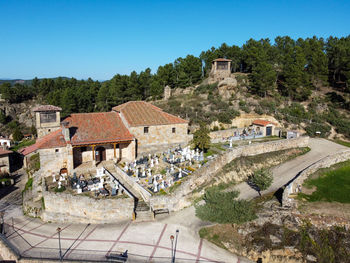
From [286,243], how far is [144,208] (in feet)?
35.1

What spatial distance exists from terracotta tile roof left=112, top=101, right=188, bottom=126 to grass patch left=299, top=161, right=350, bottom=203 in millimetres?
15940

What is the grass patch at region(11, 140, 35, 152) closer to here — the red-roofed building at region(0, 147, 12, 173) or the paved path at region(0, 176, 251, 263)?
the red-roofed building at region(0, 147, 12, 173)

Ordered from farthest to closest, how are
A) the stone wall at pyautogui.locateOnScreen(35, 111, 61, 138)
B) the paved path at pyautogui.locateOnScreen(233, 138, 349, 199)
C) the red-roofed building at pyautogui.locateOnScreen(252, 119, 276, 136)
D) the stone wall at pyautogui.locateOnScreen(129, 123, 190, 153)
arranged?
the red-roofed building at pyautogui.locateOnScreen(252, 119, 276, 136)
the stone wall at pyautogui.locateOnScreen(129, 123, 190, 153)
the stone wall at pyautogui.locateOnScreen(35, 111, 61, 138)
the paved path at pyautogui.locateOnScreen(233, 138, 349, 199)

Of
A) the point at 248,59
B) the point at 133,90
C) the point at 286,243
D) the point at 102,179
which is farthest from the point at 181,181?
the point at 248,59

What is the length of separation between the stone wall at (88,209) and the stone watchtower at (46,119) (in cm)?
1085

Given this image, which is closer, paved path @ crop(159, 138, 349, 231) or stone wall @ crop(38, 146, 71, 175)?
paved path @ crop(159, 138, 349, 231)

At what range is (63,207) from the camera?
21219 millimetres

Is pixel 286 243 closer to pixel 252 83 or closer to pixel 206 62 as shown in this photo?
pixel 252 83

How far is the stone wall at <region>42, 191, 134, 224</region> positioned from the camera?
66.3 ft

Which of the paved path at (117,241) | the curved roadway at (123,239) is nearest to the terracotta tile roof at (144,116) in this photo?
the curved roadway at (123,239)

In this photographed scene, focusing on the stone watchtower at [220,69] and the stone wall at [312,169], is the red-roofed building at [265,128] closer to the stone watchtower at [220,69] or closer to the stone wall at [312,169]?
the stone wall at [312,169]

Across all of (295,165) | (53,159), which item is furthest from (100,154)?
(295,165)

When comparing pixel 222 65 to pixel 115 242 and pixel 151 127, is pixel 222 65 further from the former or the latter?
pixel 115 242

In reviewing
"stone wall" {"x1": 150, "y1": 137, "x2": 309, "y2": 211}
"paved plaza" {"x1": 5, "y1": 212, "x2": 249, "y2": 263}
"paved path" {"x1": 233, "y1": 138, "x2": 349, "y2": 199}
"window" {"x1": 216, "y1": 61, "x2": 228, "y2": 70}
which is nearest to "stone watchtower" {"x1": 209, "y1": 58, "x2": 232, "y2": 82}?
"window" {"x1": 216, "y1": 61, "x2": 228, "y2": 70}
